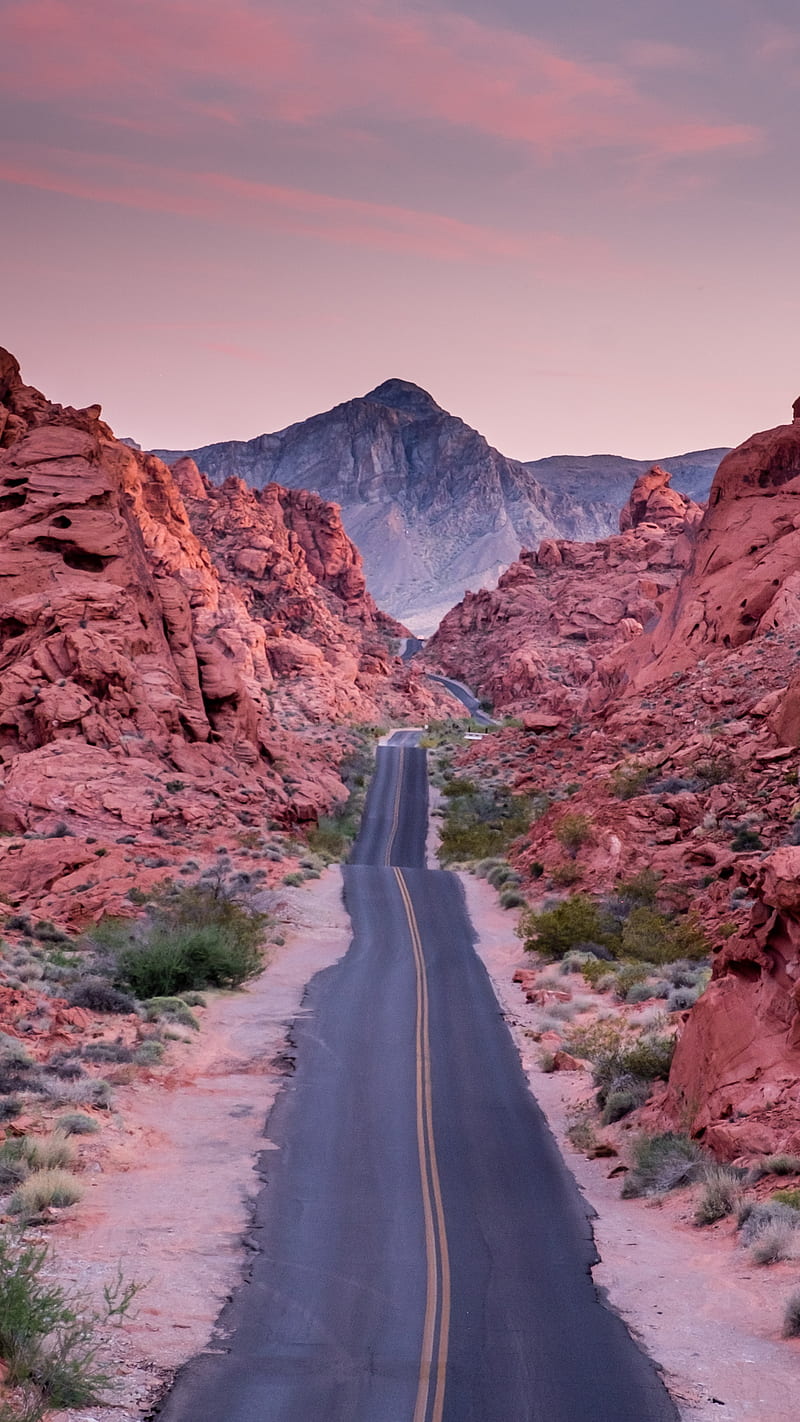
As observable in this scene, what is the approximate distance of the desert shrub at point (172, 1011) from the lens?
24303 mm

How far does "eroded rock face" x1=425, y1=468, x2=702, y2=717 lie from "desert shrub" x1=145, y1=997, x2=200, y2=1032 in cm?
8021

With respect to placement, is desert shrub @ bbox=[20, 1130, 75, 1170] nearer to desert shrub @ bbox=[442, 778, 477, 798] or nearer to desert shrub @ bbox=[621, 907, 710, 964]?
desert shrub @ bbox=[621, 907, 710, 964]

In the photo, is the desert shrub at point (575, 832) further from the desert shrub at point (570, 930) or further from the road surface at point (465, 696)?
the road surface at point (465, 696)

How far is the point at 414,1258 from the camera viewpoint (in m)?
13.9

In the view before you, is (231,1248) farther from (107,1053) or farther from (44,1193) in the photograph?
(107,1053)

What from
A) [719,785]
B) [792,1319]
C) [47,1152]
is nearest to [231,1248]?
[47,1152]

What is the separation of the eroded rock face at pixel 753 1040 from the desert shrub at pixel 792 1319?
3.64 m

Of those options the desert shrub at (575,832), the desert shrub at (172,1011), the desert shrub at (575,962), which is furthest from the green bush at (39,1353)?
the desert shrub at (575,832)

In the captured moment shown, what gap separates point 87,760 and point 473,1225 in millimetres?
28600

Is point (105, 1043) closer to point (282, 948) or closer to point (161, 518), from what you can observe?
point (282, 948)

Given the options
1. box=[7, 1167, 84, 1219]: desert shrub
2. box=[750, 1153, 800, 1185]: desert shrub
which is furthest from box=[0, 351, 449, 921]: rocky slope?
box=[750, 1153, 800, 1185]: desert shrub

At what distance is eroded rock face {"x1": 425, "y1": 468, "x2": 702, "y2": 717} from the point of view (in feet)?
363

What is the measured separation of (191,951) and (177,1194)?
1236cm

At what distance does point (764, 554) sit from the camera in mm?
52031
